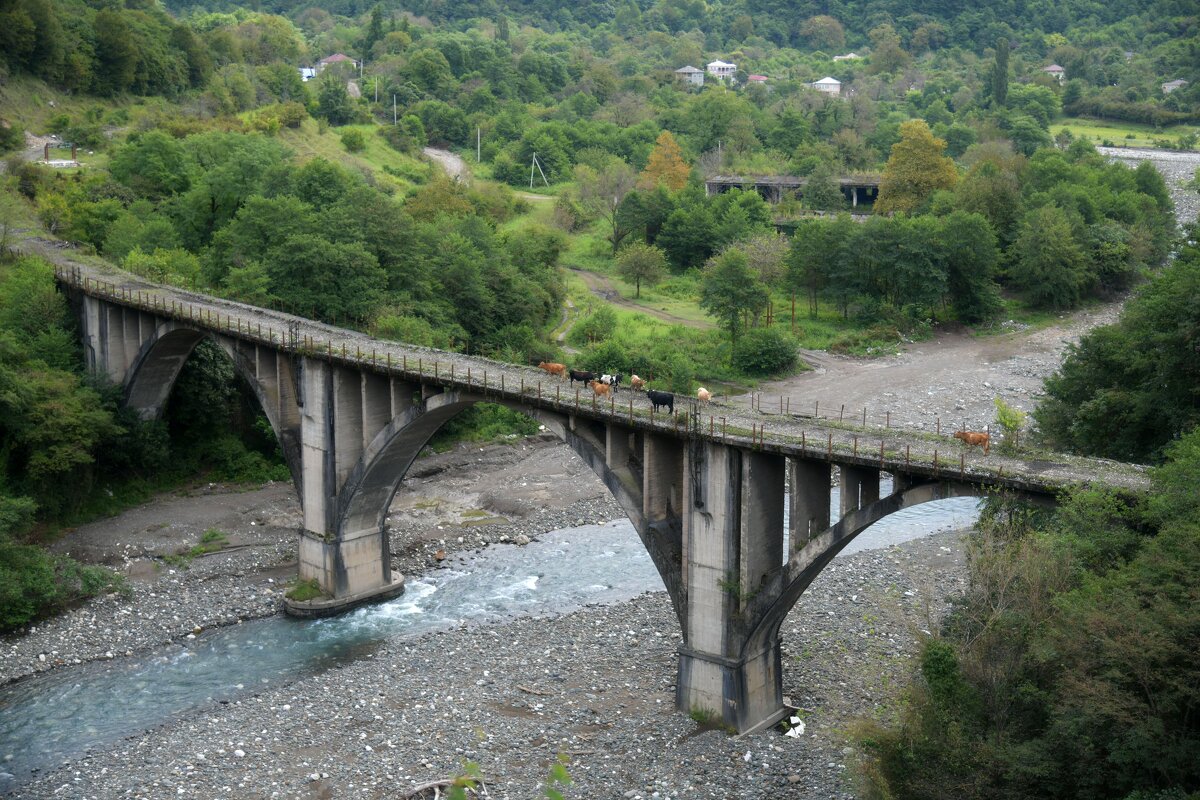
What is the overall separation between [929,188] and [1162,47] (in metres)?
85.4

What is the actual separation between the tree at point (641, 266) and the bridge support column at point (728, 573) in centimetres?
6053

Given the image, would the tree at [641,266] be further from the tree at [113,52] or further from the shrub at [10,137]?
the shrub at [10,137]

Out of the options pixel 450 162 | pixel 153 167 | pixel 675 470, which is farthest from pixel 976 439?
pixel 450 162

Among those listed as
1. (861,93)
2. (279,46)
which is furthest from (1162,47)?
(279,46)

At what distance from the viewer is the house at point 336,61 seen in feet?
546

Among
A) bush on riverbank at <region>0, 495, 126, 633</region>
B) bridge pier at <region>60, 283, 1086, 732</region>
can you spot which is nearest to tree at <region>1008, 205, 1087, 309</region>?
bridge pier at <region>60, 283, 1086, 732</region>

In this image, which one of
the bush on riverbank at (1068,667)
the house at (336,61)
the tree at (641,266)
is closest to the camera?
the bush on riverbank at (1068,667)

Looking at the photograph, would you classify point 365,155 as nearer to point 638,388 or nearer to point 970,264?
point 970,264

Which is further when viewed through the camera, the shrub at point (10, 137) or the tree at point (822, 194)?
the tree at point (822, 194)

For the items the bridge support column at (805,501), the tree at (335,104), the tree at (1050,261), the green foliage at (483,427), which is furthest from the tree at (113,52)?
the bridge support column at (805,501)

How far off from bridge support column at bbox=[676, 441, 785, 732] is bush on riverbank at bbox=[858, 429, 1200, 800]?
6295 mm

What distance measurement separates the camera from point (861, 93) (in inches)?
7111

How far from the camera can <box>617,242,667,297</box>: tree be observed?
99375 millimetres

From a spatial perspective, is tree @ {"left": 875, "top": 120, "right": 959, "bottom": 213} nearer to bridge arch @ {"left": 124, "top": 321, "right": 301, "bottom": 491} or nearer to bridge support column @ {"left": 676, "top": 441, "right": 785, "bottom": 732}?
bridge arch @ {"left": 124, "top": 321, "right": 301, "bottom": 491}
